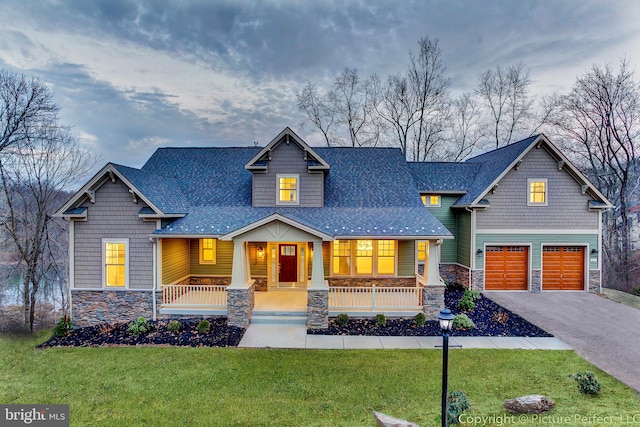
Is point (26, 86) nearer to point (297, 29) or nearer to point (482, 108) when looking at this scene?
point (297, 29)

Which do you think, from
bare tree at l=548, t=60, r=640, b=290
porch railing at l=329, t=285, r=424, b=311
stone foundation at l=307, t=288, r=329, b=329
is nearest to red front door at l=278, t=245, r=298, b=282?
porch railing at l=329, t=285, r=424, b=311

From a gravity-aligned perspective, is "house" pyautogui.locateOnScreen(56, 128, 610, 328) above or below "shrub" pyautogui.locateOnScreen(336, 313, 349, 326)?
above

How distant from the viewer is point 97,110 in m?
17.4

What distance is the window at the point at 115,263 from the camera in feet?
33.6

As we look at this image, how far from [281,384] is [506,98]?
26036 millimetres

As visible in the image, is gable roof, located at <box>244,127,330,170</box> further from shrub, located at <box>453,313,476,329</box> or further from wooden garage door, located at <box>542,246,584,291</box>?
wooden garage door, located at <box>542,246,584,291</box>

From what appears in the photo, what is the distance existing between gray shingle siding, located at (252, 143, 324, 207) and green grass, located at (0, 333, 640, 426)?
6235 mm

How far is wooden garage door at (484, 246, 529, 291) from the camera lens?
13.7 meters

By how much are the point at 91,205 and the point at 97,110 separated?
10.8m

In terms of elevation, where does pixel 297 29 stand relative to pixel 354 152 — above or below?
above

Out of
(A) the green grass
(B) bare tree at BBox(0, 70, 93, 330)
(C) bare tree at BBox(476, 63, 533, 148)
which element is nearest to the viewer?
(A) the green grass

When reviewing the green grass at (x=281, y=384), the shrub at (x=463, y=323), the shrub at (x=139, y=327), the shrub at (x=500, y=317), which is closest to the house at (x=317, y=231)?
the shrub at (x=139, y=327)

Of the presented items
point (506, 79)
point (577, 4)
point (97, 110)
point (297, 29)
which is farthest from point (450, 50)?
point (97, 110)

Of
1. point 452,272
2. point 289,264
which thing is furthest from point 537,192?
point 289,264
